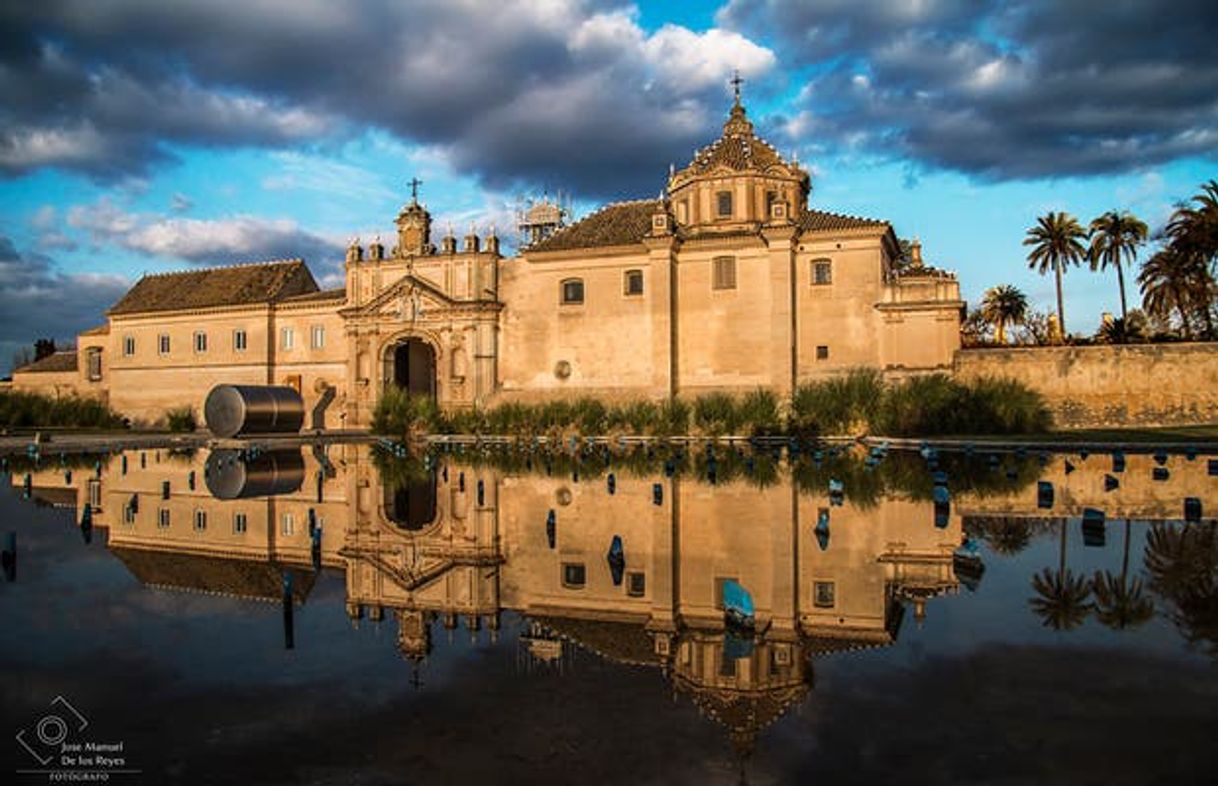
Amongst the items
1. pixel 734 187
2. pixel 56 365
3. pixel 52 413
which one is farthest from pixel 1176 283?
pixel 56 365

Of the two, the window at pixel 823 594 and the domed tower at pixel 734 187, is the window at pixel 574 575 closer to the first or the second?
the window at pixel 823 594

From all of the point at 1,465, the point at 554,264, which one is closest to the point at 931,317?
the point at 554,264

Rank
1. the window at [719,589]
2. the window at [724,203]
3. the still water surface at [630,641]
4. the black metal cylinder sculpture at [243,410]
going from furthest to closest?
the window at [724,203], the black metal cylinder sculpture at [243,410], the window at [719,589], the still water surface at [630,641]

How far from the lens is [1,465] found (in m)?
24.2

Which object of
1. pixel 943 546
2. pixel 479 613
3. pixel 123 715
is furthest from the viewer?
pixel 943 546

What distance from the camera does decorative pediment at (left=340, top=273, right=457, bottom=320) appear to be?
136 feet

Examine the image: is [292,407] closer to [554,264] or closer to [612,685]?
[554,264]

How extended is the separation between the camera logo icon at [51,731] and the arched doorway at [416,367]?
4017 cm

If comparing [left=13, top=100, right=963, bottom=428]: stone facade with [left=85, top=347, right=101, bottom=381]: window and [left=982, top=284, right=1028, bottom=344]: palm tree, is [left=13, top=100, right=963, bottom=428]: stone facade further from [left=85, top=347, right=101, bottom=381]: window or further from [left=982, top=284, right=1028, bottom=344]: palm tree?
[left=982, top=284, right=1028, bottom=344]: palm tree

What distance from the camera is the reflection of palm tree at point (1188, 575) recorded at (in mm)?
7180

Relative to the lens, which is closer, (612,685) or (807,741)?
(807,741)

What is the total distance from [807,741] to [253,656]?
167 inches

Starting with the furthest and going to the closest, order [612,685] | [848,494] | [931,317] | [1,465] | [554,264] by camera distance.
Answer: [554,264]
[931,317]
[1,465]
[848,494]
[612,685]
